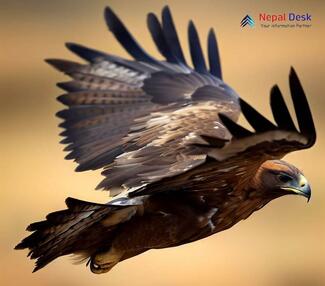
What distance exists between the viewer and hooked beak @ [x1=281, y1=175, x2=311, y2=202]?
276 cm

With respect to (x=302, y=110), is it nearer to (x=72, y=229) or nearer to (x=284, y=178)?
(x=284, y=178)

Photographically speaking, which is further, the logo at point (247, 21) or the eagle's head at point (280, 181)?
the logo at point (247, 21)

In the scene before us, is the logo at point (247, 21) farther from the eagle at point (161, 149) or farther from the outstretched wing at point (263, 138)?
the outstretched wing at point (263, 138)

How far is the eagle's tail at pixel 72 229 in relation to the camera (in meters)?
2.65

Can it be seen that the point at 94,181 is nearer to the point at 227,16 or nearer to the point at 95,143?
the point at 227,16

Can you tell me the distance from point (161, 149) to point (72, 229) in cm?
35

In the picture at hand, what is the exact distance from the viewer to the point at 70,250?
2814 millimetres

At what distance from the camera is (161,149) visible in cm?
289

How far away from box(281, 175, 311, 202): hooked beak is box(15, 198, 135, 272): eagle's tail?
0.41 m

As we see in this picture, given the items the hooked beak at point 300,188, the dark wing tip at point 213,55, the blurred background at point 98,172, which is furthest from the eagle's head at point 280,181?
the blurred background at point 98,172

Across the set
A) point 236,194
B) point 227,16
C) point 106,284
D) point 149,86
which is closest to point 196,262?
point 106,284

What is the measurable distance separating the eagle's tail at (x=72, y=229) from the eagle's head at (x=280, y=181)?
1.13 feet

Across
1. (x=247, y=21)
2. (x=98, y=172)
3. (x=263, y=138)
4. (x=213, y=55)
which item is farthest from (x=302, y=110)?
(x=247, y=21)

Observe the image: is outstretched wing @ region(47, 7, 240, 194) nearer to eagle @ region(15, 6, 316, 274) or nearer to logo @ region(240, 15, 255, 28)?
eagle @ region(15, 6, 316, 274)
